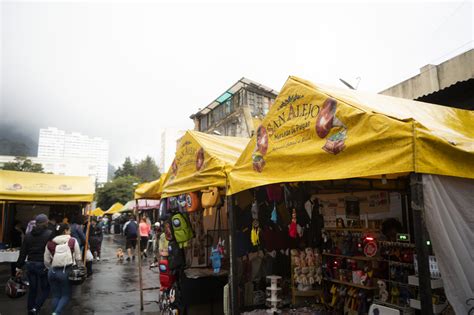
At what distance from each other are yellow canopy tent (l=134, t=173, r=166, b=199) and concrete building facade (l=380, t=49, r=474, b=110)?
6.00 metres

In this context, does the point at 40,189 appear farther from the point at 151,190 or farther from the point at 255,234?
the point at 255,234

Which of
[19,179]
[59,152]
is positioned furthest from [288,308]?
[59,152]

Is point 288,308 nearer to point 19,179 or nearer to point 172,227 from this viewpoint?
point 172,227

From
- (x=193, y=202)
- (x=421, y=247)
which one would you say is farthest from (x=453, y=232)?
(x=193, y=202)

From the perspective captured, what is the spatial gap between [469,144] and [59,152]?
221m

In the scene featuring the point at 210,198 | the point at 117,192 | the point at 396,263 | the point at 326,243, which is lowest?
the point at 396,263

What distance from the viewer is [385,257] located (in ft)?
15.5

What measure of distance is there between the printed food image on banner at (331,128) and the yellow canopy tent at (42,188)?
9.46 m

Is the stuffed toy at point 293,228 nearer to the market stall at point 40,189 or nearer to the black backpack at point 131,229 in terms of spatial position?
the market stall at point 40,189

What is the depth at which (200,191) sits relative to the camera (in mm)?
5961

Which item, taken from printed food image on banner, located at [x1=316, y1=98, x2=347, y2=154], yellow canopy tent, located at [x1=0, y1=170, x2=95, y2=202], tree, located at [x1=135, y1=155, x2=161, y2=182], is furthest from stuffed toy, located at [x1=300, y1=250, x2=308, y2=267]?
tree, located at [x1=135, y1=155, x2=161, y2=182]

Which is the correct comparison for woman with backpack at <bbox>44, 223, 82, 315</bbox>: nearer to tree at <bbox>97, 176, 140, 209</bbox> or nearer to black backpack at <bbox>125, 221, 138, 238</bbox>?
black backpack at <bbox>125, 221, 138, 238</bbox>

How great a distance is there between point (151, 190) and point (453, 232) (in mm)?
6000

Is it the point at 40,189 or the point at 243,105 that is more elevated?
the point at 243,105
